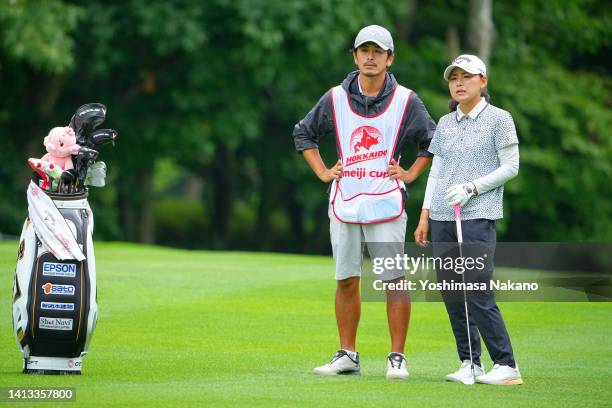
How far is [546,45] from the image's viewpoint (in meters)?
34.6

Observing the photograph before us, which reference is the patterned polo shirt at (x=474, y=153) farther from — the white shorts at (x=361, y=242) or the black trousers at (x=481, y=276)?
the white shorts at (x=361, y=242)

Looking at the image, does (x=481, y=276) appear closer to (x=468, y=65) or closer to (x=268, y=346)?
(x=468, y=65)

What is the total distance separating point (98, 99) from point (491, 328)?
23553mm

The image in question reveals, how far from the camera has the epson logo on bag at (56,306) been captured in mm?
8375

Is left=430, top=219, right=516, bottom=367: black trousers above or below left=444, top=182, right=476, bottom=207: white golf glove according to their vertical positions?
below

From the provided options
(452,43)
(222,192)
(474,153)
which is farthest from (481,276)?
(222,192)

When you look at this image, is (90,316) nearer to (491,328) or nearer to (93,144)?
(93,144)

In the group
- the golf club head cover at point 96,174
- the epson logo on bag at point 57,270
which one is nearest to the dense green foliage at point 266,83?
the golf club head cover at point 96,174

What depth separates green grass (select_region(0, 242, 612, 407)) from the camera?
7.74 metres

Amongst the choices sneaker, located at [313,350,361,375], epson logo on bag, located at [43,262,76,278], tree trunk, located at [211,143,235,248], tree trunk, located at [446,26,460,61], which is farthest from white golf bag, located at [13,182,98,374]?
tree trunk, located at [211,143,235,248]

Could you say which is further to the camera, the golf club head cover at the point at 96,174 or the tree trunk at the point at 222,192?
the tree trunk at the point at 222,192

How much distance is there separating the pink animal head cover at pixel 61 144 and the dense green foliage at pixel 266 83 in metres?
17.0

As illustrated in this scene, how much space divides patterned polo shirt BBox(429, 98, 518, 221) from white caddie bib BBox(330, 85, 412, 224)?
1.10ft

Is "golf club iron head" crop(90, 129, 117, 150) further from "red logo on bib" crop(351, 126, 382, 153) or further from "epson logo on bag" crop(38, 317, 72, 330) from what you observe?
"red logo on bib" crop(351, 126, 382, 153)
